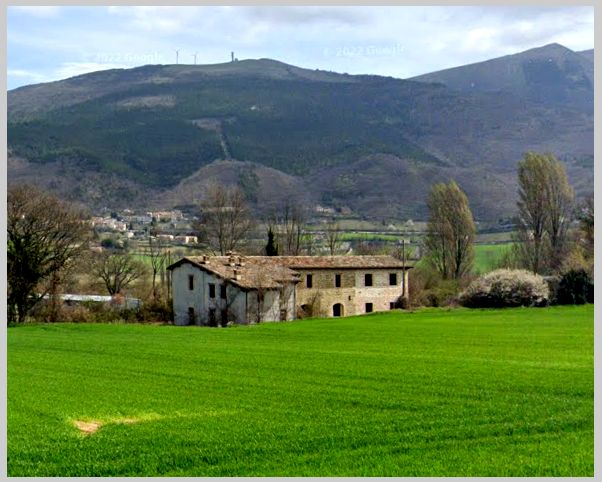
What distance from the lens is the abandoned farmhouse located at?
58438 millimetres

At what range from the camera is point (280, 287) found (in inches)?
2323

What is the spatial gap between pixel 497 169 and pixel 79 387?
163m

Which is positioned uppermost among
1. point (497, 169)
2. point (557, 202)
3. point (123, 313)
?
point (497, 169)

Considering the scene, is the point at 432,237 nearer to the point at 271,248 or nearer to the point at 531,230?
the point at 531,230

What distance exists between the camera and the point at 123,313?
6025 centimetres

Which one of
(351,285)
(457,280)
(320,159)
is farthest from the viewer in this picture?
(320,159)

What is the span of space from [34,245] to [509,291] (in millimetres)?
33033

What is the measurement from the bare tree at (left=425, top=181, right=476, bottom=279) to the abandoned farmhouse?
11556mm

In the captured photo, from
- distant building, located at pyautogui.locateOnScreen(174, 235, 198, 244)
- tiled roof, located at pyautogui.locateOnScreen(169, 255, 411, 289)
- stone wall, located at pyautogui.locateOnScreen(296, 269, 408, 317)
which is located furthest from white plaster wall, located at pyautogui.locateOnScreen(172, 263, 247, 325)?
distant building, located at pyautogui.locateOnScreen(174, 235, 198, 244)

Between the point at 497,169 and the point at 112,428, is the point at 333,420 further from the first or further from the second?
the point at 497,169

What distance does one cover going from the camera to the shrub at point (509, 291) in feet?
205

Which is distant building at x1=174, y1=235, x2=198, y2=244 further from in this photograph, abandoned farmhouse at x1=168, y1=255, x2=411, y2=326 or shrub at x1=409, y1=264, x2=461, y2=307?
abandoned farmhouse at x1=168, y1=255, x2=411, y2=326

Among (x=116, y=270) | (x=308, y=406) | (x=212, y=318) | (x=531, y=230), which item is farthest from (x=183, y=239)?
(x=308, y=406)

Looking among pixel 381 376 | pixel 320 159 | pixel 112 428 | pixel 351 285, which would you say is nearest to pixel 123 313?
pixel 351 285
